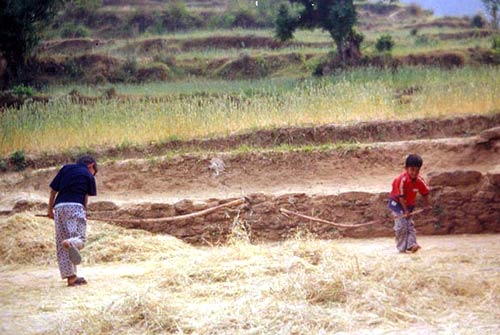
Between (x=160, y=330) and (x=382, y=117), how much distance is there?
936 centimetres

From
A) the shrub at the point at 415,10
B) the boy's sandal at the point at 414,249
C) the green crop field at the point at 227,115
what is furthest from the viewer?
the shrub at the point at 415,10

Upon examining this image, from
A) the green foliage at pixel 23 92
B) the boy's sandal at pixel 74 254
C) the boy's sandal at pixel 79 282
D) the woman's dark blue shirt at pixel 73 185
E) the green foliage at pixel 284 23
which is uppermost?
the green foliage at pixel 284 23

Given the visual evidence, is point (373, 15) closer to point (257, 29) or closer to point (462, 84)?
point (257, 29)

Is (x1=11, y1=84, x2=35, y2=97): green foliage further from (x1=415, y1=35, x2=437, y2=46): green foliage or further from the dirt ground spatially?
(x1=415, y1=35, x2=437, y2=46): green foliage

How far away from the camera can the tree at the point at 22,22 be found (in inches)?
899

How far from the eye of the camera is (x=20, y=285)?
25.7 feet

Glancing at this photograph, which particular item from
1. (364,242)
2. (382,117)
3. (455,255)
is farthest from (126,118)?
(455,255)

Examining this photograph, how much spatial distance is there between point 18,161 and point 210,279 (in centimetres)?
877

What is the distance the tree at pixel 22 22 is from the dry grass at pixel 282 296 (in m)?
16.7

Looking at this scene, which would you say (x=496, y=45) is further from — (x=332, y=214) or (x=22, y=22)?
(x=332, y=214)

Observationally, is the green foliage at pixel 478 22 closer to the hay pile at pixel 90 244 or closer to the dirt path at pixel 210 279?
the dirt path at pixel 210 279

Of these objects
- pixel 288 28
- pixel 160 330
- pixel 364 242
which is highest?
pixel 288 28

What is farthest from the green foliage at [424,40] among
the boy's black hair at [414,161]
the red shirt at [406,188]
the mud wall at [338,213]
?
the boy's black hair at [414,161]

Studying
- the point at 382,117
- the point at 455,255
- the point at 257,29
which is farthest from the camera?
the point at 257,29
